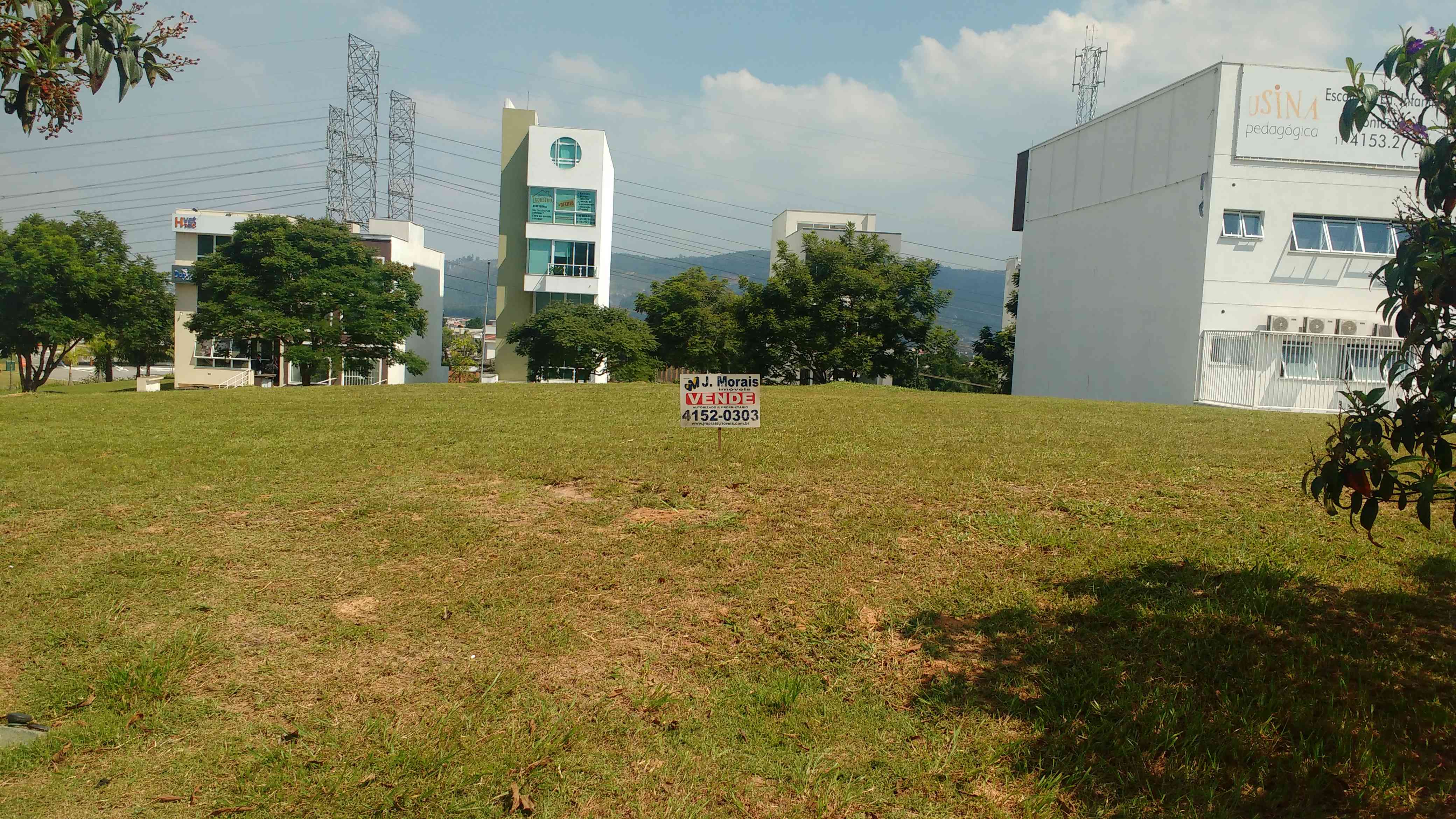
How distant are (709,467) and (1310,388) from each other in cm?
1944

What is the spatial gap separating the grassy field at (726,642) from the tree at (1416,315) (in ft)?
4.65

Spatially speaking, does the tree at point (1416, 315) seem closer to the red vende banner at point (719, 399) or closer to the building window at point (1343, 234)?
the red vende banner at point (719, 399)

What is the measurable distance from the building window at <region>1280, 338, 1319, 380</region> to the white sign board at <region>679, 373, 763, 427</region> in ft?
61.8

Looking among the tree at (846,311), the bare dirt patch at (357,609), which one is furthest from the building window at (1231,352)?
the bare dirt patch at (357,609)

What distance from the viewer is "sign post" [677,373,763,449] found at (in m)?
8.77

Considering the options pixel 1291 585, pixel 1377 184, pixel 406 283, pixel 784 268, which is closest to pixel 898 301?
pixel 784 268

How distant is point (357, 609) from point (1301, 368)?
23284 millimetres

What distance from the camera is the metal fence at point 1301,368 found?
21.7 m

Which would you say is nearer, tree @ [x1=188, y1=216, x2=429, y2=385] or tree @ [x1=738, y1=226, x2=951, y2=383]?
tree @ [x1=188, y1=216, x2=429, y2=385]

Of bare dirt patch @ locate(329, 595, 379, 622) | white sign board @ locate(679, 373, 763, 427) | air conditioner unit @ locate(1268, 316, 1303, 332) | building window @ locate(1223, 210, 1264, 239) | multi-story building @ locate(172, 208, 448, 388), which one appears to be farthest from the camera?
multi-story building @ locate(172, 208, 448, 388)

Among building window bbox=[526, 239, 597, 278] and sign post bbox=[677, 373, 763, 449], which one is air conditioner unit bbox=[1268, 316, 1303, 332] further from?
building window bbox=[526, 239, 597, 278]

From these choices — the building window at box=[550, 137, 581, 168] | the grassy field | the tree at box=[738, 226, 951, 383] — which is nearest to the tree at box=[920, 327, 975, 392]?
the tree at box=[738, 226, 951, 383]

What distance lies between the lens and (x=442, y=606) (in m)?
5.59

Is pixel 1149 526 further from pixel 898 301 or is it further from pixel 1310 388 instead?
pixel 898 301
